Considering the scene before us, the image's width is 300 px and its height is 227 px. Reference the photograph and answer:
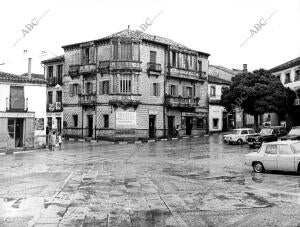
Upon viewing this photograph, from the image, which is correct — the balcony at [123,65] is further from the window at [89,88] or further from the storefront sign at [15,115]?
the storefront sign at [15,115]

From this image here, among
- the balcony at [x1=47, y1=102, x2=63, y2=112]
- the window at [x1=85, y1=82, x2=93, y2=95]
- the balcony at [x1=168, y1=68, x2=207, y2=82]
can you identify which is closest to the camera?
the window at [x1=85, y1=82, x2=93, y2=95]

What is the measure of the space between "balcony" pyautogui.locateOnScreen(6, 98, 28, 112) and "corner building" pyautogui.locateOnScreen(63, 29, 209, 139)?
10.3 metres

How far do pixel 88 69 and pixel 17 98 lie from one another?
39.7 feet

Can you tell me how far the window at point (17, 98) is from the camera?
98.1 feet

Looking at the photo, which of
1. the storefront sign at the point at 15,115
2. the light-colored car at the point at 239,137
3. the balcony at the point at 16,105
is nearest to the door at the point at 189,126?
the light-colored car at the point at 239,137

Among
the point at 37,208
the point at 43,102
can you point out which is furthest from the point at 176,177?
the point at 43,102

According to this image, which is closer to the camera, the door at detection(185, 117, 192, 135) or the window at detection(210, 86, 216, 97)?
the door at detection(185, 117, 192, 135)

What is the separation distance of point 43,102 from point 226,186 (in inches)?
903

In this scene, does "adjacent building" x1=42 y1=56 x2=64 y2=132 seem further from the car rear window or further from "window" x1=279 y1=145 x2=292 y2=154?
the car rear window

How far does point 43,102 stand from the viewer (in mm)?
31688

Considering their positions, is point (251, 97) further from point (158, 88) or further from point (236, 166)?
point (236, 166)

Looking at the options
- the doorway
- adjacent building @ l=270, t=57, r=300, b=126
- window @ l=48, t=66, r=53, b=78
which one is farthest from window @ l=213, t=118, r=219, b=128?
window @ l=48, t=66, r=53, b=78

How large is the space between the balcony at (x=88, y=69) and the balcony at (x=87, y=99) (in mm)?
2646

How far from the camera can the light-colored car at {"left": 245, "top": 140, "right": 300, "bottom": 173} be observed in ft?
48.5
